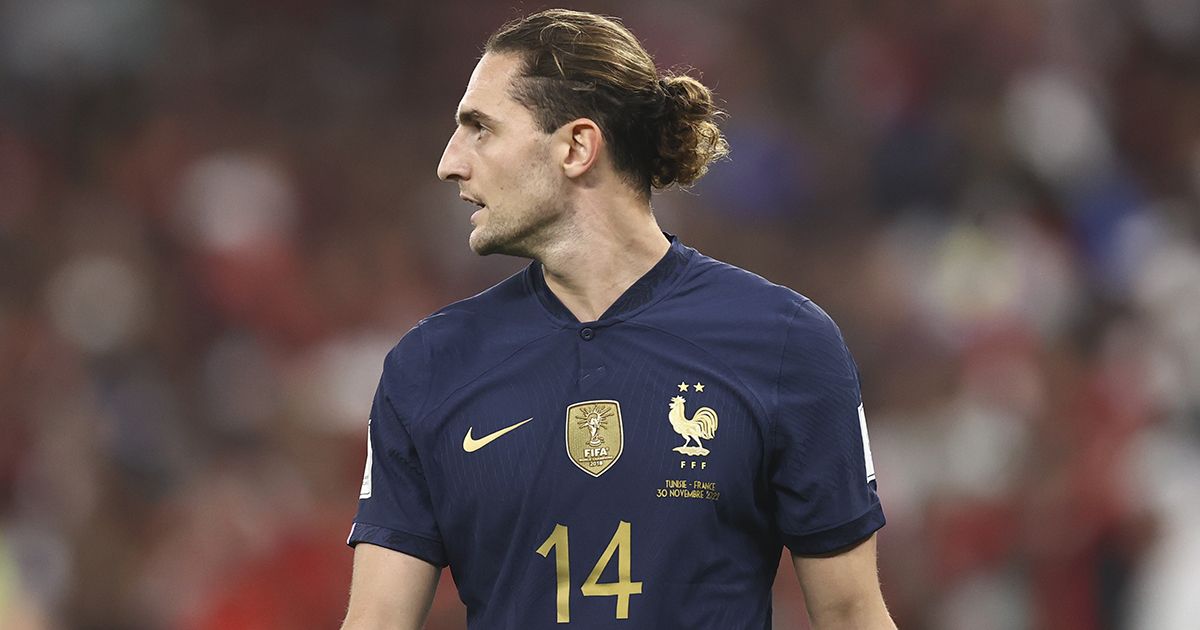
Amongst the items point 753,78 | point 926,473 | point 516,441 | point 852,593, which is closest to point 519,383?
point 516,441

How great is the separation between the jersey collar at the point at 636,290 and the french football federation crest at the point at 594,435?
0.59 ft

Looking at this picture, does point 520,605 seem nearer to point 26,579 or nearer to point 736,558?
point 736,558

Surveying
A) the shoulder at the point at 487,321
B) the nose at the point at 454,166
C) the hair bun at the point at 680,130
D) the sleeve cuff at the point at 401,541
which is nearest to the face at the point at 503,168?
the nose at the point at 454,166

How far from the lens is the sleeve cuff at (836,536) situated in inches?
123

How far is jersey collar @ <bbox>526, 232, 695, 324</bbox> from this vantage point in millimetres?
3242

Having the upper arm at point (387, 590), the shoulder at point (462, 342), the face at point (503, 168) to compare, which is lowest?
the upper arm at point (387, 590)

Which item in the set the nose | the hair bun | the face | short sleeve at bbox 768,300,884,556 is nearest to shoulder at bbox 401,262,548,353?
the face

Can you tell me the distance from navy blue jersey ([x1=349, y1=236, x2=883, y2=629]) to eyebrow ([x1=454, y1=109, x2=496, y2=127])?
35 cm

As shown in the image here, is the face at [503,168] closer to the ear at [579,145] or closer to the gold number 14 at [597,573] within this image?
the ear at [579,145]

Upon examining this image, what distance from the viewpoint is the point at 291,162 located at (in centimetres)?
895

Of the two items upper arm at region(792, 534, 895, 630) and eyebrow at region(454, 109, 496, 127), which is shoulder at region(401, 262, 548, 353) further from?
upper arm at region(792, 534, 895, 630)

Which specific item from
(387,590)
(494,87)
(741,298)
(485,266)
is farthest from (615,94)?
(485,266)

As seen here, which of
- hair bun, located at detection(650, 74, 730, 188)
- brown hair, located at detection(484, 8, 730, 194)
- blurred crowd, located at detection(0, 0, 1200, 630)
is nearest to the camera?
brown hair, located at detection(484, 8, 730, 194)

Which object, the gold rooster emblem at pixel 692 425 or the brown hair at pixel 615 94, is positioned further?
the brown hair at pixel 615 94
